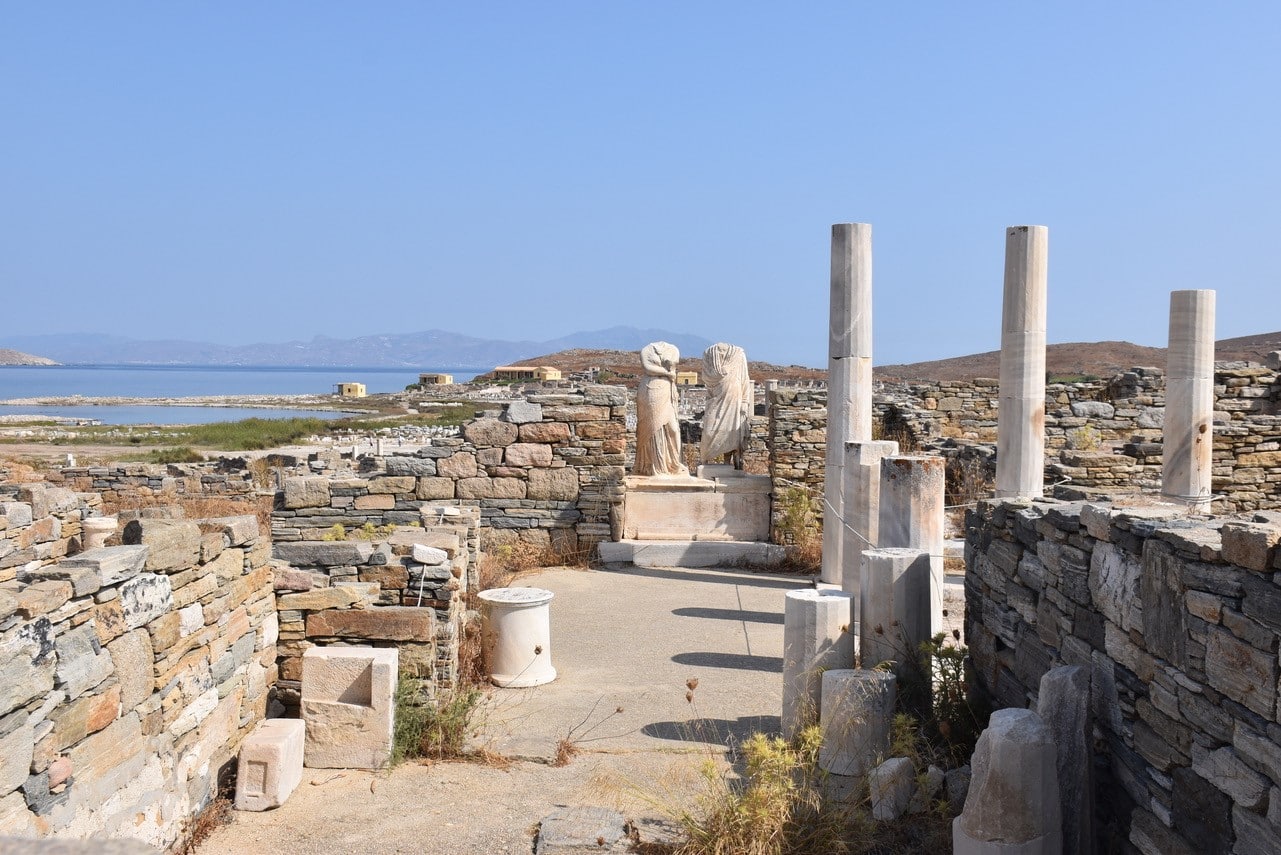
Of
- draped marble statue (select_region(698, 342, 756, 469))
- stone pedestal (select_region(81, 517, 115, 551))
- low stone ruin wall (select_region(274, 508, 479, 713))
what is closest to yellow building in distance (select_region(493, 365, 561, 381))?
draped marble statue (select_region(698, 342, 756, 469))

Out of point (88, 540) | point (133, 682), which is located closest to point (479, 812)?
point (133, 682)

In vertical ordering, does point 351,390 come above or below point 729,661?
above

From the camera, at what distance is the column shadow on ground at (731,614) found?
30.8 ft

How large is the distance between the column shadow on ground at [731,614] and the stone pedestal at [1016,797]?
5335 millimetres

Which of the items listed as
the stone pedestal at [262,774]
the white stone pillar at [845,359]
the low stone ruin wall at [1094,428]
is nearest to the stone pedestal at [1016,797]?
the stone pedestal at [262,774]

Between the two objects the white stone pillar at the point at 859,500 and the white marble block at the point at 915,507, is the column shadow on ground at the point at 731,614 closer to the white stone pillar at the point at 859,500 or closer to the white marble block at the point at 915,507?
the white stone pillar at the point at 859,500

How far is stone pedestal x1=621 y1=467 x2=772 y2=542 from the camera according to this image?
485 inches

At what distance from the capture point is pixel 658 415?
12.6 metres

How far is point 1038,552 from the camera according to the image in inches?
209

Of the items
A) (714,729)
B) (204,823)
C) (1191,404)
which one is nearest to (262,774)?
(204,823)

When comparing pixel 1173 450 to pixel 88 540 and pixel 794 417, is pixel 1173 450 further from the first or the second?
pixel 88 540

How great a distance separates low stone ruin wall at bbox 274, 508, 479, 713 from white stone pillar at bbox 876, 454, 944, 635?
3.37m

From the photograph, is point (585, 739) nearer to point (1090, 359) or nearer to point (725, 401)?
point (725, 401)

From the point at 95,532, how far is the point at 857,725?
27.4 feet
